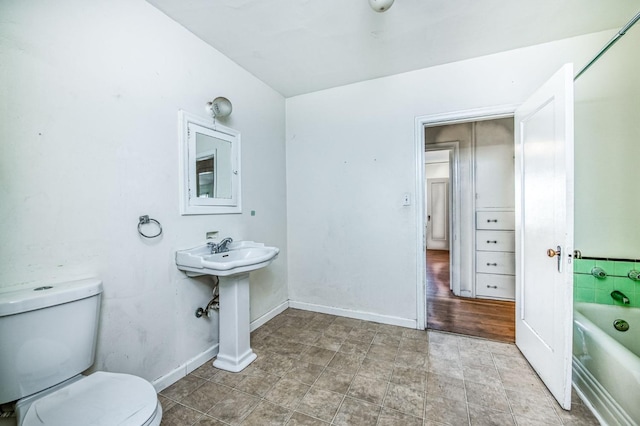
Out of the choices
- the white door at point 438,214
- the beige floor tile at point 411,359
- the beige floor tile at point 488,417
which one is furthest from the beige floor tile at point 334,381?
the white door at point 438,214

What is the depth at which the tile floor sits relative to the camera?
4.44 feet

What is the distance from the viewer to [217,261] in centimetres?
176

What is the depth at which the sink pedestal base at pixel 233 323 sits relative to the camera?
5.82ft

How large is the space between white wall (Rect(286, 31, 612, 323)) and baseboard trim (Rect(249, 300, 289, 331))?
150 millimetres

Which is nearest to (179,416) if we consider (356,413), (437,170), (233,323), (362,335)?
(233,323)

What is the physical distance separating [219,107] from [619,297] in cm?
305

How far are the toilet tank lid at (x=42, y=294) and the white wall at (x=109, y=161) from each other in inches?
2.0

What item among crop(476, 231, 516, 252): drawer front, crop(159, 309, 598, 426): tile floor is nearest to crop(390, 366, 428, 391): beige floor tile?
crop(159, 309, 598, 426): tile floor

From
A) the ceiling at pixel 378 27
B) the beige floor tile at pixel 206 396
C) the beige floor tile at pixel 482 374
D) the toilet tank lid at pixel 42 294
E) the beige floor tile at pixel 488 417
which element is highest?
the ceiling at pixel 378 27

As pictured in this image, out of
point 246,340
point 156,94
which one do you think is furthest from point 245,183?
point 246,340

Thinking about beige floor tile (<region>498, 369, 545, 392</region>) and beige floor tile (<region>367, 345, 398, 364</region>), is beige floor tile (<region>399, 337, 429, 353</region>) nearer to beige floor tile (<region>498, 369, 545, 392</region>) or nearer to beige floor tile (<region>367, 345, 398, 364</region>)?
beige floor tile (<region>367, 345, 398, 364</region>)

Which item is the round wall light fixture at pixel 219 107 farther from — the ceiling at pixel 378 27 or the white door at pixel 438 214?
the white door at pixel 438 214

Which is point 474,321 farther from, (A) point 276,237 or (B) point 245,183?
(B) point 245,183

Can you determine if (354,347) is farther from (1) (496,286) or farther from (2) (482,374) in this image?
(1) (496,286)
